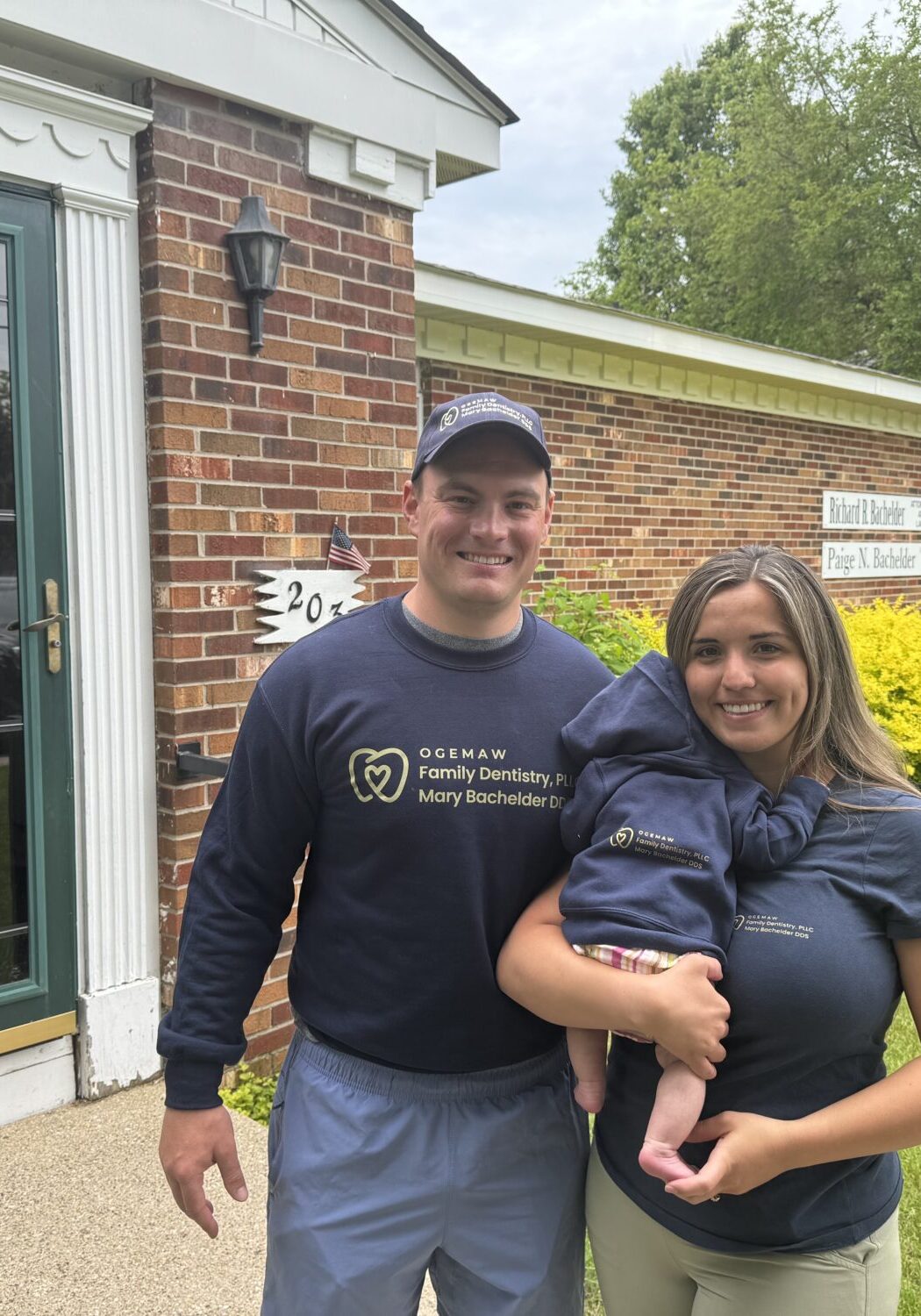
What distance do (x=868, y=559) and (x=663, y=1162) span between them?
28.8ft

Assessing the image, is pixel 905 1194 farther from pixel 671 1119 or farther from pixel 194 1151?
pixel 194 1151

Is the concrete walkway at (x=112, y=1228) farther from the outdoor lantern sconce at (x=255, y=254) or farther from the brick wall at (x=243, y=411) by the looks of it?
the outdoor lantern sconce at (x=255, y=254)

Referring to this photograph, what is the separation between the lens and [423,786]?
5.15 ft

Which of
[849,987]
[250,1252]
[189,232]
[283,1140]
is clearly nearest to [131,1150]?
[250,1252]

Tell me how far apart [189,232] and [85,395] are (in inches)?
24.1

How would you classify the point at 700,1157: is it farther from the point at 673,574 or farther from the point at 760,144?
the point at 760,144

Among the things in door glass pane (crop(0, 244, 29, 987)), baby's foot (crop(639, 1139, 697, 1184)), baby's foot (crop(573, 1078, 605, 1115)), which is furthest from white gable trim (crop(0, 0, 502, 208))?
baby's foot (crop(639, 1139, 697, 1184))

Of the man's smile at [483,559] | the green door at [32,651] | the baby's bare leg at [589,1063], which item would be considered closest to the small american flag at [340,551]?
the green door at [32,651]

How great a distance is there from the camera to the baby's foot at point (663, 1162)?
1.30 metres

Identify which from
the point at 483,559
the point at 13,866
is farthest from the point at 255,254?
the point at 483,559

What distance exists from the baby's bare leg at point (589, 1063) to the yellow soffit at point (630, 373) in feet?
14.8

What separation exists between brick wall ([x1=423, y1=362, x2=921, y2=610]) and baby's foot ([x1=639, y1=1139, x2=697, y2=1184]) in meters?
4.69

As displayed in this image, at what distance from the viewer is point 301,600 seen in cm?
356

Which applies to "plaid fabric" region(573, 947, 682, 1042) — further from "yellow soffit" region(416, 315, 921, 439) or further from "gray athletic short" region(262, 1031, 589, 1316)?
"yellow soffit" region(416, 315, 921, 439)
